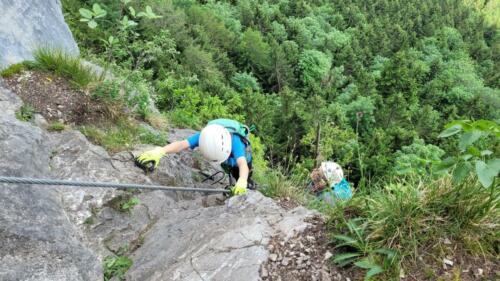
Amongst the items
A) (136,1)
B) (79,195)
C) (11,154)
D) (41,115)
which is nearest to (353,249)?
(79,195)

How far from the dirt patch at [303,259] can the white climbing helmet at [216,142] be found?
2041 millimetres

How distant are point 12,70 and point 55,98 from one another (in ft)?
2.44

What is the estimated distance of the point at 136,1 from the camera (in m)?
17.3

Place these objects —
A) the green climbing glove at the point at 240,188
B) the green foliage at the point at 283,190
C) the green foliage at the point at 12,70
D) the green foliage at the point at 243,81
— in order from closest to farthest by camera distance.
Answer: the green foliage at the point at 283,190 < the green climbing glove at the point at 240,188 < the green foliage at the point at 12,70 < the green foliage at the point at 243,81

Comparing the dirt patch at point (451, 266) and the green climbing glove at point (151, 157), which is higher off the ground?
the dirt patch at point (451, 266)

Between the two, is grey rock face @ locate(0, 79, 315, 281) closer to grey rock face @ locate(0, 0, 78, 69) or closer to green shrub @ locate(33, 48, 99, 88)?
green shrub @ locate(33, 48, 99, 88)

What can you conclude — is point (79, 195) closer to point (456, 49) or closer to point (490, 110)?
point (490, 110)

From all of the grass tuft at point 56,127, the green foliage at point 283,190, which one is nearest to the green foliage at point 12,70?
the grass tuft at point 56,127

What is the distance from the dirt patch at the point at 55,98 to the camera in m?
6.00

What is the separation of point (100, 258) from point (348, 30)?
5392cm

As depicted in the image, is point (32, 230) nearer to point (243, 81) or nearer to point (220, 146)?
point (220, 146)

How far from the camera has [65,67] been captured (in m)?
6.52

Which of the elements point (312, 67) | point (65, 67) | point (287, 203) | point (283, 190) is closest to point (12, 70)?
point (65, 67)

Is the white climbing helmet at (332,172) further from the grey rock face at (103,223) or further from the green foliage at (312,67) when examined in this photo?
the green foliage at (312,67)
